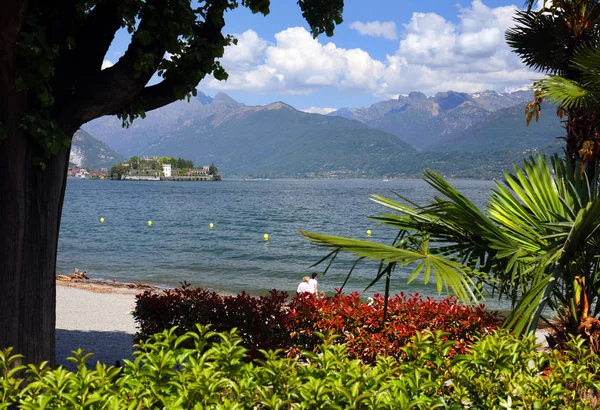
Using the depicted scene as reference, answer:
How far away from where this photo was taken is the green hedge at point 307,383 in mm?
2598

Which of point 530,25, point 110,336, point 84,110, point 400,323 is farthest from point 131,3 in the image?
point 110,336

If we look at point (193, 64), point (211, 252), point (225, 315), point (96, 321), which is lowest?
point (211, 252)

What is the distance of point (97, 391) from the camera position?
2660 mm

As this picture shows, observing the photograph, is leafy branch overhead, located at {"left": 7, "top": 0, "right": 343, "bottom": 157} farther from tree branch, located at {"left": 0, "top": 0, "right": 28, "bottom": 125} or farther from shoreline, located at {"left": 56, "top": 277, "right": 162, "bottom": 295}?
shoreline, located at {"left": 56, "top": 277, "right": 162, "bottom": 295}

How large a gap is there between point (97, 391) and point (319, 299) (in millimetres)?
4624

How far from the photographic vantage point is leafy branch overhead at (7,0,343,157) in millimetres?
5051

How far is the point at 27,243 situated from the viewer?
17.4ft

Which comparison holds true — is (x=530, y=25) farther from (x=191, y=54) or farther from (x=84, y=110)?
(x=84, y=110)

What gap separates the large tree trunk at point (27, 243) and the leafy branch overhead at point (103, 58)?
0.27 metres

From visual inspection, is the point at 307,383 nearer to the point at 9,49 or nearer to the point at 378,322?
the point at 9,49

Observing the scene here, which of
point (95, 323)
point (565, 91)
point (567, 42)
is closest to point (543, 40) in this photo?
point (567, 42)

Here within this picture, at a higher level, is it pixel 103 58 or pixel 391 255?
pixel 103 58

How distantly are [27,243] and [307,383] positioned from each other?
147 inches

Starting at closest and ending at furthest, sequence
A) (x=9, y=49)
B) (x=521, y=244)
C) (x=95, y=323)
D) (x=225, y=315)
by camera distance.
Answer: (x=9, y=49)
(x=521, y=244)
(x=225, y=315)
(x=95, y=323)
